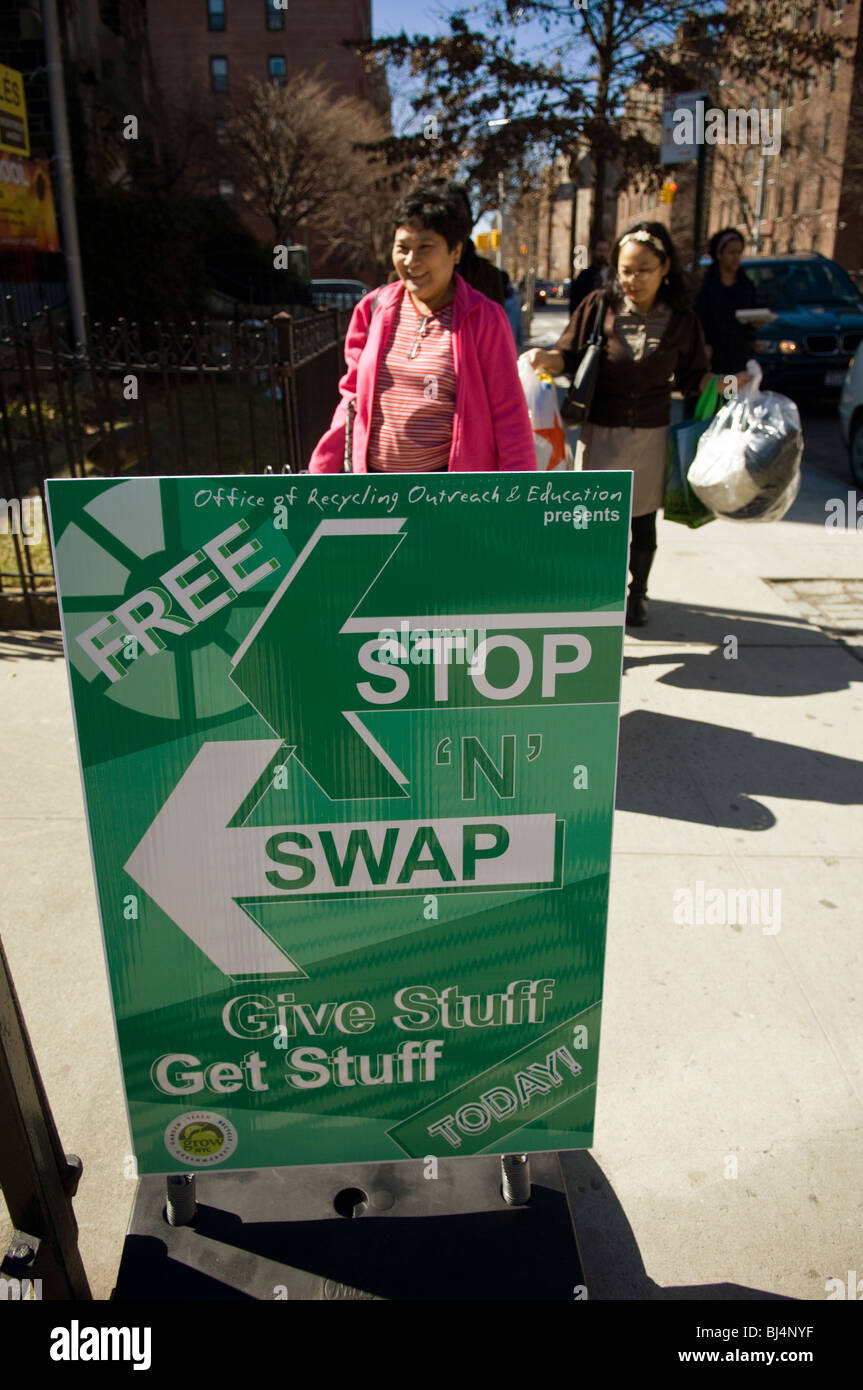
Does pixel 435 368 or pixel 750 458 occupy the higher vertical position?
pixel 435 368

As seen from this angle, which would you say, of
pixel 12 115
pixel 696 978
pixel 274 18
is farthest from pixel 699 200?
pixel 274 18

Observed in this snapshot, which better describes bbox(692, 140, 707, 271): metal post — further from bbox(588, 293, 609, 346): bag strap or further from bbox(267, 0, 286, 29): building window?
bbox(267, 0, 286, 29): building window

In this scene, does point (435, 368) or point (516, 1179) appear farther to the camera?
point (435, 368)

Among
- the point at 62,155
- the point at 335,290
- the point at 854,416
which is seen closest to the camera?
the point at 854,416

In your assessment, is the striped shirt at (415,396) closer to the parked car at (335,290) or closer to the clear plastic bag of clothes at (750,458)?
the clear plastic bag of clothes at (750,458)

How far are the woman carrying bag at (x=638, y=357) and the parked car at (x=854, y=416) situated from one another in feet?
14.1

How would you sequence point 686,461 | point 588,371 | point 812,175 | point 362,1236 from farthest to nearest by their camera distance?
point 812,175 < point 686,461 < point 588,371 < point 362,1236

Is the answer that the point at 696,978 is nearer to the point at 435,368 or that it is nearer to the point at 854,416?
the point at 435,368

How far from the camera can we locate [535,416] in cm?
454

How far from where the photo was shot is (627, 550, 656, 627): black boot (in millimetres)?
5309

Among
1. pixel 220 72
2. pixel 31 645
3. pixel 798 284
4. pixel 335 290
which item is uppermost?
pixel 220 72

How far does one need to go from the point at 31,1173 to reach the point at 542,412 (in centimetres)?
375

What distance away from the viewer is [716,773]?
157 inches
